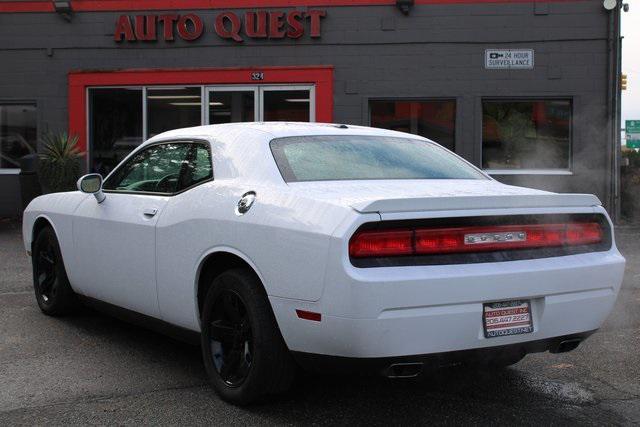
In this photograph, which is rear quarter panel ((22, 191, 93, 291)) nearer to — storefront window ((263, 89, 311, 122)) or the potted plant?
the potted plant

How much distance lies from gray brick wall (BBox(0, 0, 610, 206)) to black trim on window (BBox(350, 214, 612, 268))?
976 cm

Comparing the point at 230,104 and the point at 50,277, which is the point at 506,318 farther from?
the point at 230,104

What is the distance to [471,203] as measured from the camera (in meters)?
3.35

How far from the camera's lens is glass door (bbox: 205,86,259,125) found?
13.7 meters

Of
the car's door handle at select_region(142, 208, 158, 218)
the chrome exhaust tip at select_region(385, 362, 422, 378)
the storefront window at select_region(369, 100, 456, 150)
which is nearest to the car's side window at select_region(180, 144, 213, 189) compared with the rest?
the car's door handle at select_region(142, 208, 158, 218)

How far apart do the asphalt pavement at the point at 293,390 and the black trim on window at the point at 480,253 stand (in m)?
0.82

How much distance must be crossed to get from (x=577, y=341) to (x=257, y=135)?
6.74ft

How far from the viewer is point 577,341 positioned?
3629 mm

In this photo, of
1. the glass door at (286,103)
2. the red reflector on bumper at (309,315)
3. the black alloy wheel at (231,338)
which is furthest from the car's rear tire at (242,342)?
the glass door at (286,103)

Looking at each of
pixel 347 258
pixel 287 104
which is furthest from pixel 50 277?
pixel 287 104

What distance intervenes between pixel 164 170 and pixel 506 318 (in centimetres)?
239

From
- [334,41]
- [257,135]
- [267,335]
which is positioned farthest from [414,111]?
[267,335]

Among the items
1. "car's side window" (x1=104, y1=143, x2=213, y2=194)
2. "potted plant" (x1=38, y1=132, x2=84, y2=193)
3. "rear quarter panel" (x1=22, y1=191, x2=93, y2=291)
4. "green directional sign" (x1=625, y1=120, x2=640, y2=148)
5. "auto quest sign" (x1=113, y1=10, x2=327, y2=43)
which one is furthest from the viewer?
"green directional sign" (x1=625, y1=120, x2=640, y2=148)

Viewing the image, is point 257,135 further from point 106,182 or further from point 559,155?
point 559,155
